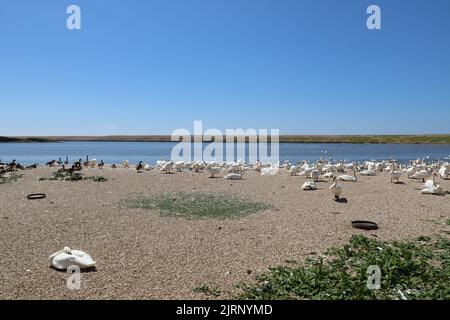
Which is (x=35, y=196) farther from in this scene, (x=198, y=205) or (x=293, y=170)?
(x=293, y=170)

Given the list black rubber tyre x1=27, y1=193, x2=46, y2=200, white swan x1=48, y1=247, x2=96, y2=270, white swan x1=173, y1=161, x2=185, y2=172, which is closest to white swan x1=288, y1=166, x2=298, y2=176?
white swan x1=173, y1=161, x2=185, y2=172

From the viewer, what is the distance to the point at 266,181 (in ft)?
81.4

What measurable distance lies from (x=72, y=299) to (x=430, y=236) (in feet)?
29.0

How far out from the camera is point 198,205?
1579 cm

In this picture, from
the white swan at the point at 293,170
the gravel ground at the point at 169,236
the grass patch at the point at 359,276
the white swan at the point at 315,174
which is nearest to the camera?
the grass patch at the point at 359,276

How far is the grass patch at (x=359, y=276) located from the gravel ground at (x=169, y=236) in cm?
53

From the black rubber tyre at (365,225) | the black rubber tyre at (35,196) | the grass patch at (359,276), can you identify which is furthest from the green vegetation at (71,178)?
the grass patch at (359,276)

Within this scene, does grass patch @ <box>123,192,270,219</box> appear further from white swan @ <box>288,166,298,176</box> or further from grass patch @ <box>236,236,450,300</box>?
white swan @ <box>288,166,298,176</box>

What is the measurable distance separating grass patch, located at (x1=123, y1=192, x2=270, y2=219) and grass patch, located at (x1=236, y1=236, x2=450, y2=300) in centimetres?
544

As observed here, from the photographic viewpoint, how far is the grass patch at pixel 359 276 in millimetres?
7008

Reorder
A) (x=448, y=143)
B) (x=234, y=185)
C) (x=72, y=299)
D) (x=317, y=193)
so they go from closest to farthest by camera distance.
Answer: (x=72, y=299) → (x=317, y=193) → (x=234, y=185) → (x=448, y=143)

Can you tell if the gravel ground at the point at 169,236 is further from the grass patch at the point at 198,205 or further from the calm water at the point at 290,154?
the calm water at the point at 290,154
